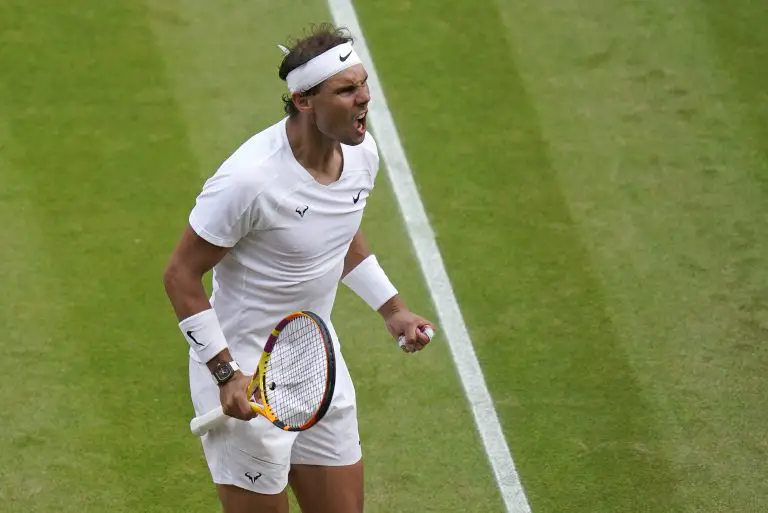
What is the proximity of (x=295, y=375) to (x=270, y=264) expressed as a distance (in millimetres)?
442

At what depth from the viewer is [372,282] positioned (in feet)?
18.9

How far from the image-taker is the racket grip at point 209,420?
17.4ft

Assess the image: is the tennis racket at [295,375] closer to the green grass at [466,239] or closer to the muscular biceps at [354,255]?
the muscular biceps at [354,255]

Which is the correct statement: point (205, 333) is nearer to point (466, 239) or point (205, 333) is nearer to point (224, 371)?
point (224, 371)

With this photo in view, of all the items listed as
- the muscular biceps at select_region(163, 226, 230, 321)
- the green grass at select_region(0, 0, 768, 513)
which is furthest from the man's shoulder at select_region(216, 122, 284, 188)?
the green grass at select_region(0, 0, 768, 513)

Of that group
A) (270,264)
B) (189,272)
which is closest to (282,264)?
(270,264)

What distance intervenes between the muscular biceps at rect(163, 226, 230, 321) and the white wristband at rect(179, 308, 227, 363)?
25 millimetres

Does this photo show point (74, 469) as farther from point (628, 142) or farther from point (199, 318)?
point (628, 142)

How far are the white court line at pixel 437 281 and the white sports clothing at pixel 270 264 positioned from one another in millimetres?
1532

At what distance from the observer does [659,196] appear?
8.50m

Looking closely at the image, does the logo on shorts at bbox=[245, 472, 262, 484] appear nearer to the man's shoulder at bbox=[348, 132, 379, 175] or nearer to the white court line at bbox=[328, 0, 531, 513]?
the man's shoulder at bbox=[348, 132, 379, 175]

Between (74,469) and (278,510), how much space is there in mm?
1735

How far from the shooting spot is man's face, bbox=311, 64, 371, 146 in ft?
16.6

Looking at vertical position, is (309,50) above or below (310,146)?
above
